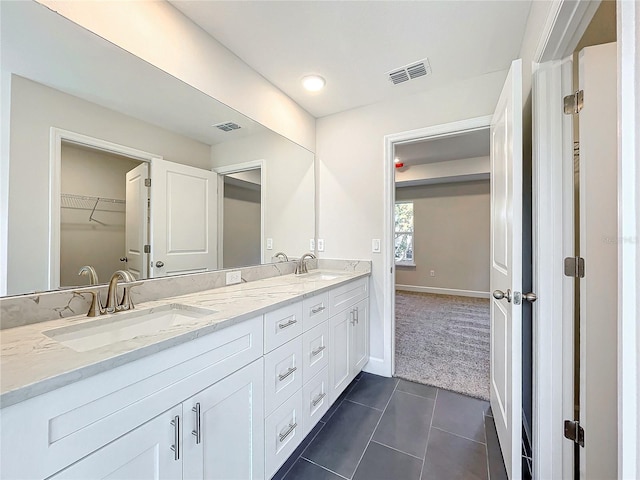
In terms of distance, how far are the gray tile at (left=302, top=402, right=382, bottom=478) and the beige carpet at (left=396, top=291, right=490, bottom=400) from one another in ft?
2.14

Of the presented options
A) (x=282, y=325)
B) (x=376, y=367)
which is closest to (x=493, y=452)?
(x=376, y=367)

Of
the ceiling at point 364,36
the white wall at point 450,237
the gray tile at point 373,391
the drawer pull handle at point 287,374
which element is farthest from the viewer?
the white wall at point 450,237

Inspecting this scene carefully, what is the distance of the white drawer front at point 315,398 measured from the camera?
1.45 metres

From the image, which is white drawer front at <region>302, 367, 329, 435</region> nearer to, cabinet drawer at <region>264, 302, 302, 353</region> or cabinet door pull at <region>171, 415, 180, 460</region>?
cabinet drawer at <region>264, 302, 302, 353</region>

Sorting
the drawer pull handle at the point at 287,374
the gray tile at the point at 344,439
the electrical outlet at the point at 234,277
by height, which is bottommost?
the gray tile at the point at 344,439

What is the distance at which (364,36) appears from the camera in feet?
5.21

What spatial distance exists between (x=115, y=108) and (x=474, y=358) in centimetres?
335

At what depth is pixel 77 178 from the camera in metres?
1.11

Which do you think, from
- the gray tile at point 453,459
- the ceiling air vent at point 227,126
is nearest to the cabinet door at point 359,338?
the gray tile at point 453,459

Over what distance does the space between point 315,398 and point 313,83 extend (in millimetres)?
2225

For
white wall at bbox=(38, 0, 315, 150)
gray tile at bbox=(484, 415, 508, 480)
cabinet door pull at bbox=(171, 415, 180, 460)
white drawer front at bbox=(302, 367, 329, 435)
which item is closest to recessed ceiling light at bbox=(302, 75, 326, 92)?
white wall at bbox=(38, 0, 315, 150)

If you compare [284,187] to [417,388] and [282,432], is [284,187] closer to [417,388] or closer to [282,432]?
[282,432]

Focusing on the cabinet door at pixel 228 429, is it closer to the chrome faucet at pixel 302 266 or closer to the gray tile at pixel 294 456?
the gray tile at pixel 294 456

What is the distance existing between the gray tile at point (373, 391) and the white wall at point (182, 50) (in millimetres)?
2192
